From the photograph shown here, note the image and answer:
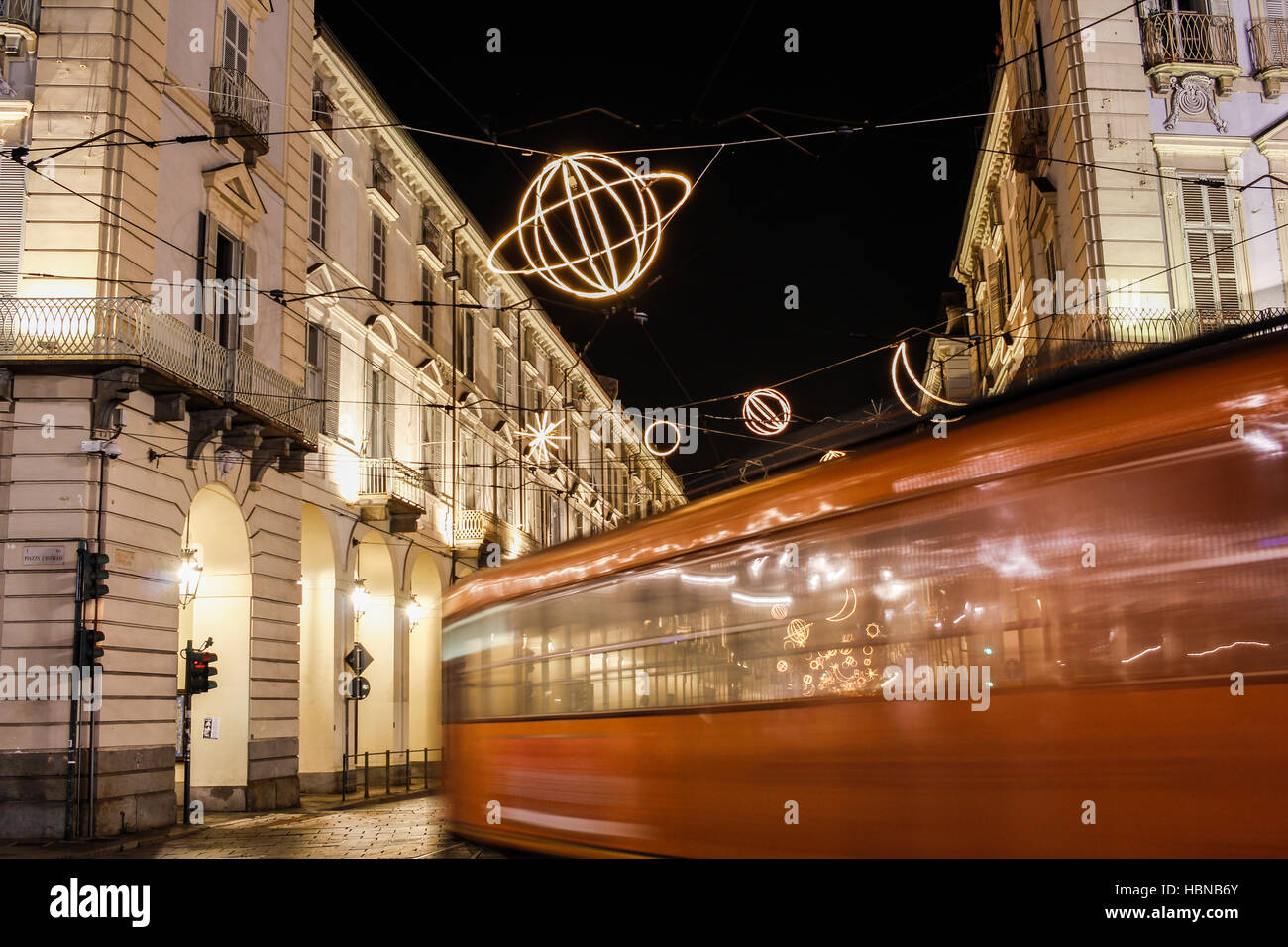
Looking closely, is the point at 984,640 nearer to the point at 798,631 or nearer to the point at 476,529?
the point at 798,631

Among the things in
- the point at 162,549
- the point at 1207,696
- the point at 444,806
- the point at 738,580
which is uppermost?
the point at 162,549

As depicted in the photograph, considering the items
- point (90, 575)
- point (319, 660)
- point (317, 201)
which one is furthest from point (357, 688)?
point (317, 201)

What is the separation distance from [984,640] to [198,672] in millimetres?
14197

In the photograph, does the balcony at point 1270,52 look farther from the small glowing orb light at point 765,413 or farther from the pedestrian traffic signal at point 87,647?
the pedestrian traffic signal at point 87,647

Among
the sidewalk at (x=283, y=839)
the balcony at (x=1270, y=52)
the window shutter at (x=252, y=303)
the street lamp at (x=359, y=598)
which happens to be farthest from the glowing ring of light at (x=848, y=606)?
the street lamp at (x=359, y=598)

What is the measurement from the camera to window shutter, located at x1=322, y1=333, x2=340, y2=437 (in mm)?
24141

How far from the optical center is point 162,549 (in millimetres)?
17797

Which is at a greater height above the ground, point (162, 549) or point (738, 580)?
point (162, 549)

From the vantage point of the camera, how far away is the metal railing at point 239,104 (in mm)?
19797

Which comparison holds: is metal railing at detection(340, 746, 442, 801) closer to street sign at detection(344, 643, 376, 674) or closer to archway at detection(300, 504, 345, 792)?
archway at detection(300, 504, 345, 792)

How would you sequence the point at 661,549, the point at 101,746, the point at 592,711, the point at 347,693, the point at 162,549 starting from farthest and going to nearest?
the point at 347,693, the point at 162,549, the point at 101,746, the point at 592,711, the point at 661,549

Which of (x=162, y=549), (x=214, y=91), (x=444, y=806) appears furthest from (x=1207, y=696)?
(x=214, y=91)
